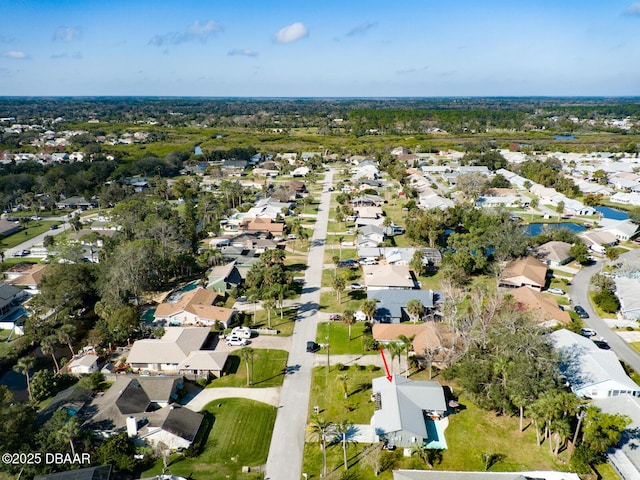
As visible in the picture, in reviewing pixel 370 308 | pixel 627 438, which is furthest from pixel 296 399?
pixel 627 438

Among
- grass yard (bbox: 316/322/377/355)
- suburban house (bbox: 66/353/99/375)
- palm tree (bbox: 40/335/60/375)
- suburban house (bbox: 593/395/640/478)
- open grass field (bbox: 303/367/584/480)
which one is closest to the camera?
suburban house (bbox: 593/395/640/478)

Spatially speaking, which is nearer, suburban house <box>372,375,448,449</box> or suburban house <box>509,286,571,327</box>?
suburban house <box>372,375,448,449</box>

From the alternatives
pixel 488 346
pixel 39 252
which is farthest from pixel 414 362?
pixel 39 252

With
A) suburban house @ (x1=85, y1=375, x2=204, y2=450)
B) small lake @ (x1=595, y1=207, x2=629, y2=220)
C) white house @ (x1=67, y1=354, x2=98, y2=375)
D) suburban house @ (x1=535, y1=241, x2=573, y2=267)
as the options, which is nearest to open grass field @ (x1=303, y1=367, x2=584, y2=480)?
suburban house @ (x1=85, y1=375, x2=204, y2=450)

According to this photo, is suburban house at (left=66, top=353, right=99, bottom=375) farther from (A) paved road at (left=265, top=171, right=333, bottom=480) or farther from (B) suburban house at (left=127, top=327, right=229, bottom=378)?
(A) paved road at (left=265, top=171, right=333, bottom=480)

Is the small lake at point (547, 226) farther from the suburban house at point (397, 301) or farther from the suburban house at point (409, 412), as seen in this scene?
the suburban house at point (409, 412)

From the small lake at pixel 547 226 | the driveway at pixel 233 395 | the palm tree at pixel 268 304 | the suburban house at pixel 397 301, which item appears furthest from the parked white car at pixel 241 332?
the small lake at pixel 547 226

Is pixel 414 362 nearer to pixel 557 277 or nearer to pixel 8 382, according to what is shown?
pixel 557 277
